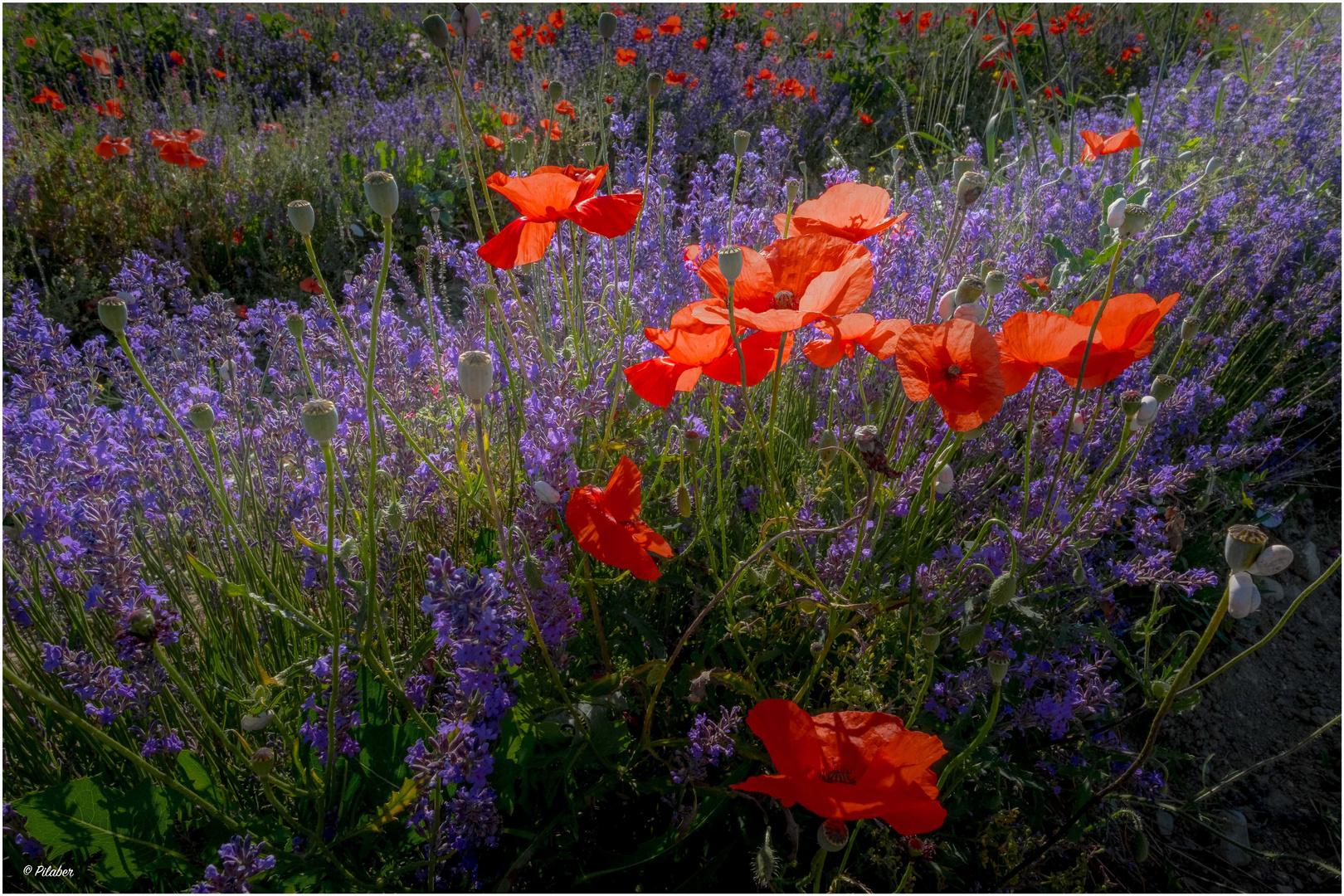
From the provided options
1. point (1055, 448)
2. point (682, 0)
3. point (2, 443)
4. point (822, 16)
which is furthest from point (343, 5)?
point (1055, 448)

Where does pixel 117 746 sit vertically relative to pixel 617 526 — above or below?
below

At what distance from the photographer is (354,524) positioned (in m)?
1.40

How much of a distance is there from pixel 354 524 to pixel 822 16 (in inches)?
332

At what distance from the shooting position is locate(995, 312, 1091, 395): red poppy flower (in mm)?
1105

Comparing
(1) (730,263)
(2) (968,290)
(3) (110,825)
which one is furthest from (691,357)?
(3) (110,825)

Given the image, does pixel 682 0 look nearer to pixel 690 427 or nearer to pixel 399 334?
pixel 399 334

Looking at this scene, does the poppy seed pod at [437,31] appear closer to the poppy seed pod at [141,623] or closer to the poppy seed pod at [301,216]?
the poppy seed pod at [301,216]

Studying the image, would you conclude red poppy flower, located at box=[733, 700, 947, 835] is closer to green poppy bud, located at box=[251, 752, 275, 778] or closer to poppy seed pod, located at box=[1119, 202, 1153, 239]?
green poppy bud, located at box=[251, 752, 275, 778]

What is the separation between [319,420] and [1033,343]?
38.6 inches

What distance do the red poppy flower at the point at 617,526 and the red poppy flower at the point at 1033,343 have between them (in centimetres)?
57

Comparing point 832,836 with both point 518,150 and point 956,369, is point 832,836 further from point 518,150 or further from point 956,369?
point 518,150

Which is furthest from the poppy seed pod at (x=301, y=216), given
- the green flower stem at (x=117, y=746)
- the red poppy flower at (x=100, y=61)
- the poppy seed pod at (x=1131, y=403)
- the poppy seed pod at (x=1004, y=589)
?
the red poppy flower at (x=100, y=61)

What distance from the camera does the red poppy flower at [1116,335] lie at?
1122 mm

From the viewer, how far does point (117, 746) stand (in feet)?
2.83
